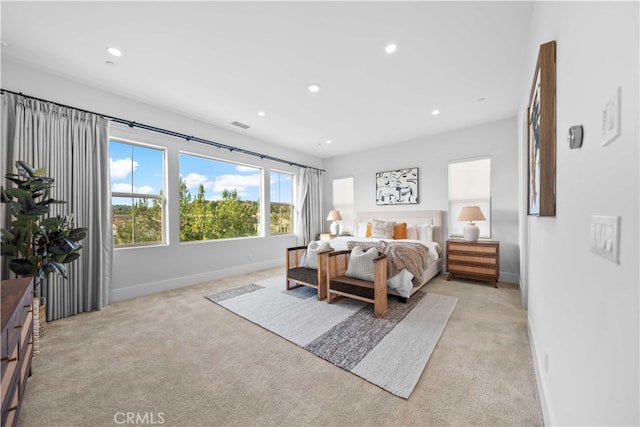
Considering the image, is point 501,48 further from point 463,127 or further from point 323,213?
point 323,213

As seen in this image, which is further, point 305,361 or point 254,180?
point 254,180

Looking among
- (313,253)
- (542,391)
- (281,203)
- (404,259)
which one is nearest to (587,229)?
(542,391)

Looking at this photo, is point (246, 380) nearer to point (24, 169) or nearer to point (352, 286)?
point (352, 286)

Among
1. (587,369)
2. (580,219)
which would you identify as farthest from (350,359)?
(580,219)

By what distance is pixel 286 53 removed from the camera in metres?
2.39

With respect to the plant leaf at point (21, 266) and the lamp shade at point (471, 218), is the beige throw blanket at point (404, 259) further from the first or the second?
the plant leaf at point (21, 266)

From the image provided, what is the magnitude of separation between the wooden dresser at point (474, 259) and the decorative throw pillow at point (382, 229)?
106 cm

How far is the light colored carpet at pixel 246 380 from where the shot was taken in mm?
1409

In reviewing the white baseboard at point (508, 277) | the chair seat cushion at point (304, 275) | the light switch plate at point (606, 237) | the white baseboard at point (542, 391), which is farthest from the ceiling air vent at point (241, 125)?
the white baseboard at point (508, 277)

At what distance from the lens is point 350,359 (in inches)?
75.5

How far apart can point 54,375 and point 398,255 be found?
3251 millimetres

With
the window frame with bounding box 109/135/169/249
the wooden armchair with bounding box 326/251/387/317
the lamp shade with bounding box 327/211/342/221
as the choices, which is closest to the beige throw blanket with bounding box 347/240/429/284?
the wooden armchair with bounding box 326/251/387/317

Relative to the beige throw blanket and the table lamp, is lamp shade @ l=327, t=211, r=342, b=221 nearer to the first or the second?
the table lamp

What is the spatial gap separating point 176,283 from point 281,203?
2.63 meters
